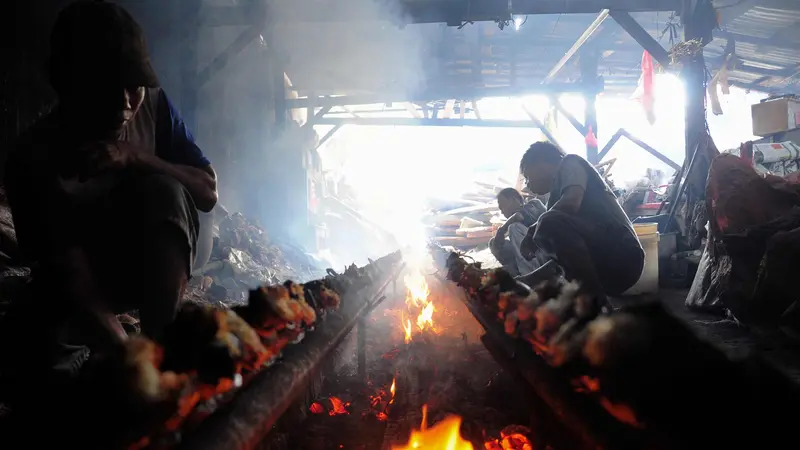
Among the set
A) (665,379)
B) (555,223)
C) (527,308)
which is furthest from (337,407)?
(555,223)


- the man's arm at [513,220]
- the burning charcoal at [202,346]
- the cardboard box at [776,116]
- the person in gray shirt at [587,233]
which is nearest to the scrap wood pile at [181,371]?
the burning charcoal at [202,346]

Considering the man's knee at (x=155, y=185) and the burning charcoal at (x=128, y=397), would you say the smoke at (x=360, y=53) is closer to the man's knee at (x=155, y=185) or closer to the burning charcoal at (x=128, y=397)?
the man's knee at (x=155, y=185)

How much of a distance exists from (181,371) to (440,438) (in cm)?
130

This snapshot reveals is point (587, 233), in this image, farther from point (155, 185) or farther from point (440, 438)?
point (155, 185)

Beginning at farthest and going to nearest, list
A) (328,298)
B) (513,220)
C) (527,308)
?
(513,220) → (328,298) → (527,308)

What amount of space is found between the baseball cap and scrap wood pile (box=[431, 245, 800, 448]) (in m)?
1.81

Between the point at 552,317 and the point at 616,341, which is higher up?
the point at 616,341

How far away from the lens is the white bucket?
5.48 m

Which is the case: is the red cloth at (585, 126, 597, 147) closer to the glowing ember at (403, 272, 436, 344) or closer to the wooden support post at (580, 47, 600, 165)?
the wooden support post at (580, 47, 600, 165)

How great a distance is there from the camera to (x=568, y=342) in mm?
1400

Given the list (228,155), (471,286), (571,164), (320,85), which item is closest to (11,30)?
(228,155)

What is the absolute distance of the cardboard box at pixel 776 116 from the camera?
26.7 ft

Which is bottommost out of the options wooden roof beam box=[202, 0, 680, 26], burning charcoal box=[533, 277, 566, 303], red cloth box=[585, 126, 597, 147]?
red cloth box=[585, 126, 597, 147]

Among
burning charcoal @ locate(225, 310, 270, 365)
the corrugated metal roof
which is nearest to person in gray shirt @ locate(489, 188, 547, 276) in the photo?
burning charcoal @ locate(225, 310, 270, 365)
